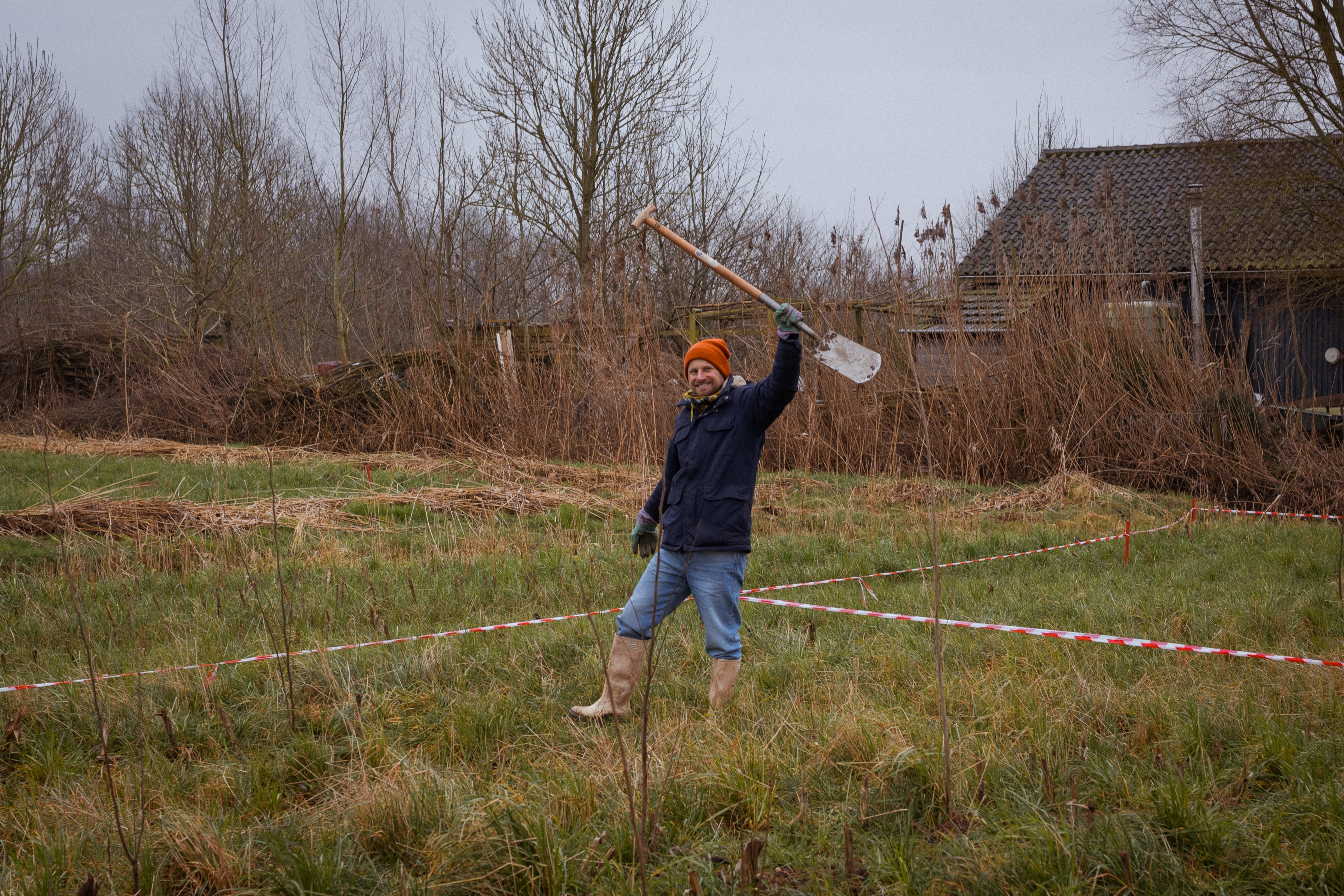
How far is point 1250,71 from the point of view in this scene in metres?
14.4

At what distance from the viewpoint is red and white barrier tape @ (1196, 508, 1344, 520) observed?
7.45 metres

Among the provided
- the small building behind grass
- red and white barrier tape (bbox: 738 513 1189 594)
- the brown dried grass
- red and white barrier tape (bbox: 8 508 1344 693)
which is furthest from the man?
the small building behind grass

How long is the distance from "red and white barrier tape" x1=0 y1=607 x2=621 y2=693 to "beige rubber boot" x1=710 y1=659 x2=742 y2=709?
25.4 inches

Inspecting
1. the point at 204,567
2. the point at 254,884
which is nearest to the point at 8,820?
the point at 254,884

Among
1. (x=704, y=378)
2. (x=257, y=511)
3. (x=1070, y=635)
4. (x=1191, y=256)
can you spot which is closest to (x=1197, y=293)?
(x=1191, y=256)

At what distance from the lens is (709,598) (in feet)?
11.9

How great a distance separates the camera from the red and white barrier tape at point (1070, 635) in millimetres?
3615

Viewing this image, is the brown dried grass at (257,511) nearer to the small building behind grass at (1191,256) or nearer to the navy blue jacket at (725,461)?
the navy blue jacket at (725,461)

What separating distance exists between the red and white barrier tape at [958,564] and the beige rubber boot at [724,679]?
1.67 meters

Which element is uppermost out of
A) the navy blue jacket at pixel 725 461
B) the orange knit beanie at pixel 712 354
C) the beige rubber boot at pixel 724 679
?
the orange knit beanie at pixel 712 354

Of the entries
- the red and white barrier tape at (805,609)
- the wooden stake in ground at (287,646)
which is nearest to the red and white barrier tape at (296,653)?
the red and white barrier tape at (805,609)

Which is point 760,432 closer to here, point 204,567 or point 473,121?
point 204,567

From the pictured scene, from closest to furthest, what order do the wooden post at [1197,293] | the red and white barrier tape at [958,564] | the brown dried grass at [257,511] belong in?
the red and white barrier tape at [958,564], the brown dried grass at [257,511], the wooden post at [1197,293]

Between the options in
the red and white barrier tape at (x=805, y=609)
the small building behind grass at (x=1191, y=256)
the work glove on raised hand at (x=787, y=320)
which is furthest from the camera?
the small building behind grass at (x=1191, y=256)
